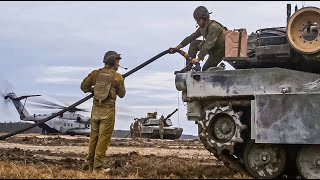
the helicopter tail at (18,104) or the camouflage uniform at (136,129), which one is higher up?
the helicopter tail at (18,104)

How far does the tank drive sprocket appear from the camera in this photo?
10.2 meters

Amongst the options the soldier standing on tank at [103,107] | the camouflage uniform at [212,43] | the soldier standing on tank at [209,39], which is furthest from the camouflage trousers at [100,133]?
the camouflage uniform at [212,43]

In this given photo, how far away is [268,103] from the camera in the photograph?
10.0m

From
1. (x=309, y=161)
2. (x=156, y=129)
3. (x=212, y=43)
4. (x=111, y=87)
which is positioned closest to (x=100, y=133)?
(x=111, y=87)

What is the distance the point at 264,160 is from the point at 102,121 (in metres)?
2.73

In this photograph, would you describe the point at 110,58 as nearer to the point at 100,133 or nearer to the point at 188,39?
the point at 100,133

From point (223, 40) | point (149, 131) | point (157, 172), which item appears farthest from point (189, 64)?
point (149, 131)

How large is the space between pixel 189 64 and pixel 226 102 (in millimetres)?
1411

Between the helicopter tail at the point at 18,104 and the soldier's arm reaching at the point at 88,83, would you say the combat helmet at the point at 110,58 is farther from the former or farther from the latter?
the helicopter tail at the point at 18,104

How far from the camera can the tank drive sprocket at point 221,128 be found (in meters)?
10.2

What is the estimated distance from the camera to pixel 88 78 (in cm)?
1129

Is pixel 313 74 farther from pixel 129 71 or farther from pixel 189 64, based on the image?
pixel 129 71

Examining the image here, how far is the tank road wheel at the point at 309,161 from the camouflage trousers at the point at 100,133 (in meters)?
3.12

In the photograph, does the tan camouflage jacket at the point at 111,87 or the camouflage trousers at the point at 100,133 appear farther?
the tan camouflage jacket at the point at 111,87
